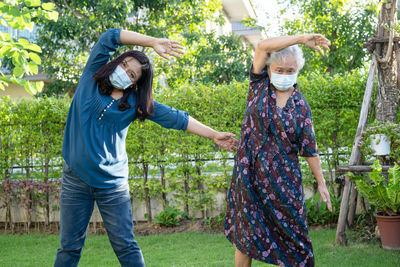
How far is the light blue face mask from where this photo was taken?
9.62 ft

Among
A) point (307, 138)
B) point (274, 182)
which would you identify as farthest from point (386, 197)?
point (274, 182)

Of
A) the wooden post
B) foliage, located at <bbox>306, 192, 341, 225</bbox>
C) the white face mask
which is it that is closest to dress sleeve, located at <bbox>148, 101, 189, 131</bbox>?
the white face mask

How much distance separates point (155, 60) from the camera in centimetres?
1272

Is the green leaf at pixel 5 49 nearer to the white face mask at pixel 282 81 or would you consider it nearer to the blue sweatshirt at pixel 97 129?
the blue sweatshirt at pixel 97 129

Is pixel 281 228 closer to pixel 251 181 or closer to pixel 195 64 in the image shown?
pixel 251 181

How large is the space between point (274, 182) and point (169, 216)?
4.13 metres

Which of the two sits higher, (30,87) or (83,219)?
(30,87)

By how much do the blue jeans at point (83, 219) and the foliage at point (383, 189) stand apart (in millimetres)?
3013

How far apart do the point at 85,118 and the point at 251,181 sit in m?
1.24

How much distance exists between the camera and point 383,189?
15.9 ft

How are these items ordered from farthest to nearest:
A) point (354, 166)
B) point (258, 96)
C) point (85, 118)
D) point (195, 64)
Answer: point (195, 64) → point (354, 166) → point (258, 96) → point (85, 118)

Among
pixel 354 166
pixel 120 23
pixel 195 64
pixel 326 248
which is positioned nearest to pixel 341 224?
pixel 326 248

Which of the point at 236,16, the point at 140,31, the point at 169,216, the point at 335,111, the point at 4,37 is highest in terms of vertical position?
the point at 236,16

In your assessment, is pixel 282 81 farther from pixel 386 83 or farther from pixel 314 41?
pixel 386 83
